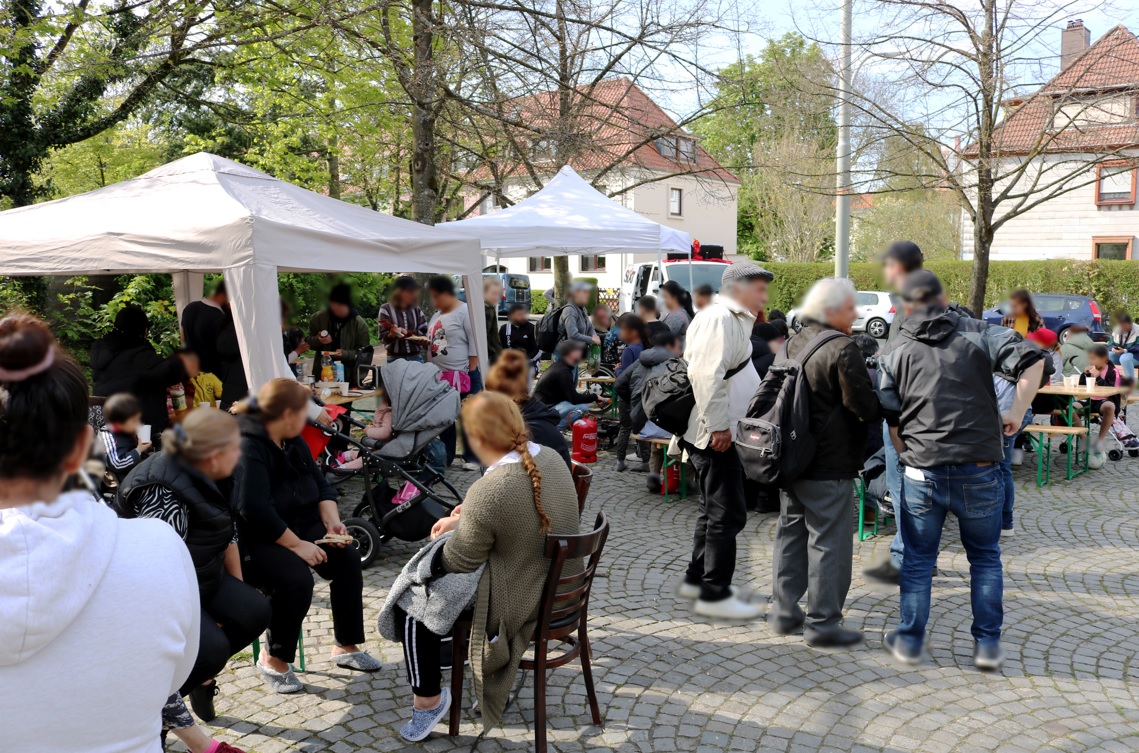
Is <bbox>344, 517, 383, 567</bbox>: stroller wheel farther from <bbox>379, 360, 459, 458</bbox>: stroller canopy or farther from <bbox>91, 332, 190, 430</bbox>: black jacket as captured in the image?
<bbox>91, 332, 190, 430</bbox>: black jacket

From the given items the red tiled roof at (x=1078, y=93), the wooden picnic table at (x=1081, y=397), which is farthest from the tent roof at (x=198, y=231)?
the wooden picnic table at (x=1081, y=397)

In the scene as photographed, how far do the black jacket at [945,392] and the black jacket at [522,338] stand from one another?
6.87 meters

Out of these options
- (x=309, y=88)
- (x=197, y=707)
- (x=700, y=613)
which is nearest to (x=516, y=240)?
(x=700, y=613)

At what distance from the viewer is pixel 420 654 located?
3525 millimetres

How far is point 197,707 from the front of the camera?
3.72 meters

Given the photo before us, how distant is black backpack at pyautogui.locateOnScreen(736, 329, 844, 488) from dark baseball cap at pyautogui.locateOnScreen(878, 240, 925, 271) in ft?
3.34

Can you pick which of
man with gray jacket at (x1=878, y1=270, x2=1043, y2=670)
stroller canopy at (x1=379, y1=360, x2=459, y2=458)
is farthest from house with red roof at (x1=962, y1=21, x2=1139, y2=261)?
stroller canopy at (x1=379, y1=360, x2=459, y2=458)

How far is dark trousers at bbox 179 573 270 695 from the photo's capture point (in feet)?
10.5

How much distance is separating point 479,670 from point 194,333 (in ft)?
5.27

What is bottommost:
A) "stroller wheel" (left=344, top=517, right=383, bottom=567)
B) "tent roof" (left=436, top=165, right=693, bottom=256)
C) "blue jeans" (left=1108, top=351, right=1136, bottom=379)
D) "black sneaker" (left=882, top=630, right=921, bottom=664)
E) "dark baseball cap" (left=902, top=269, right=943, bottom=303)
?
"black sneaker" (left=882, top=630, right=921, bottom=664)

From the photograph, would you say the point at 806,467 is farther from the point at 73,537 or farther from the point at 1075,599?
the point at 73,537

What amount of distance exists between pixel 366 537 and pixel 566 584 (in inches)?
104

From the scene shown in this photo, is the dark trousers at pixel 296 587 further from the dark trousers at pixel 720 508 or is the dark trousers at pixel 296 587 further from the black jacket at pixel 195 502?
the dark trousers at pixel 720 508

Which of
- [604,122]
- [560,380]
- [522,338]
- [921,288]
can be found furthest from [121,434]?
[604,122]
